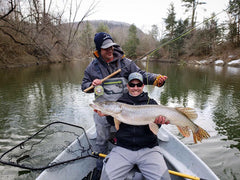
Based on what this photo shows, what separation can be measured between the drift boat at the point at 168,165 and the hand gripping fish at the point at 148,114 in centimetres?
45

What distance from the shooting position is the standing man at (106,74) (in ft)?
10.0

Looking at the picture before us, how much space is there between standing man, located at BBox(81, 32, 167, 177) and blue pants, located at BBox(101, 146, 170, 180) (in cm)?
73

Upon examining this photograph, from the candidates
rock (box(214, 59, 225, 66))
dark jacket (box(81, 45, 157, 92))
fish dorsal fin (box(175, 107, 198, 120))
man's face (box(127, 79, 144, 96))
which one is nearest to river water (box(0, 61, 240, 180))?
dark jacket (box(81, 45, 157, 92))

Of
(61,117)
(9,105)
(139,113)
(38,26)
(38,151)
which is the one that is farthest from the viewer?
(38,26)

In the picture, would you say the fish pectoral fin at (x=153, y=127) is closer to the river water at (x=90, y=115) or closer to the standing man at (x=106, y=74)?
the standing man at (x=106, y=74)

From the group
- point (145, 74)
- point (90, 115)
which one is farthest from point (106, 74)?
point (90, 115)

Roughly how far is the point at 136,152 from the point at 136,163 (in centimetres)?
15

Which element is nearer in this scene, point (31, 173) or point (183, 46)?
point (31, 173)

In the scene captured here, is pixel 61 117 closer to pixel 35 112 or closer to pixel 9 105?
pixel 35 112

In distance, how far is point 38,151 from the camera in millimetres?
4199

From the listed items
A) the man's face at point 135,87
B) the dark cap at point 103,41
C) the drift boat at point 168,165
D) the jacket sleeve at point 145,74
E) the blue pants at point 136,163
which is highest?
the dark cap at point 103,41

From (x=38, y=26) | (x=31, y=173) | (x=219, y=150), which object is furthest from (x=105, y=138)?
(x=38, y=26)

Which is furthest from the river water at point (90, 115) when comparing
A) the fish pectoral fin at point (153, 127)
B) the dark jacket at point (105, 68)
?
the fish pectoral fin at point (153, 127)

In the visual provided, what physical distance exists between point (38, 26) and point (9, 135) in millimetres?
26159
